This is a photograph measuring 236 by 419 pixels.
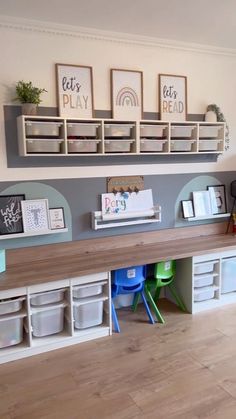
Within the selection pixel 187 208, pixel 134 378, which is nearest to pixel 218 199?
pixel 187 208

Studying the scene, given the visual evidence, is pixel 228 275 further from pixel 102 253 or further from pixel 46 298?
pixel 46 298

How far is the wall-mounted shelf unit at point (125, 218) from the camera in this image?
129 inches

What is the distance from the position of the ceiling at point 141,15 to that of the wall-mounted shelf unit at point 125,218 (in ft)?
5.30

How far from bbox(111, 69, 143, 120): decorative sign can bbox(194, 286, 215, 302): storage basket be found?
5.82 ft

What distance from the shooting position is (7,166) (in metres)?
2.94

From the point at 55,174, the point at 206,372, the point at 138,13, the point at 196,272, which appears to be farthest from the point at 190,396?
the point at 138,13

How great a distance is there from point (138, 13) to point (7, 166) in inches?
62.8

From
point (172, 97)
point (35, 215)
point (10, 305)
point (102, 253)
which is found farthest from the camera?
point (172, 97)

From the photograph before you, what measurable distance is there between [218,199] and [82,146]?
173cm

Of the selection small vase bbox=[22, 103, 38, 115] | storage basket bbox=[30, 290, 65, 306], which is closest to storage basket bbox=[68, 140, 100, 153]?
small vase bbox=[22, 103, 38, 115]

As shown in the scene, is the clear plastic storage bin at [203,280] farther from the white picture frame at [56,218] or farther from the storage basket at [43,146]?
the storage basket at [43,146]

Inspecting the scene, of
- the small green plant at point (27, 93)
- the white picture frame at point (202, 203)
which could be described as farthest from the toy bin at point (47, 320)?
the white picture frame at point (202, 203)

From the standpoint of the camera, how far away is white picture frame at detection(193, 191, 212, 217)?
3789 mm

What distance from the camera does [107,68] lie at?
3227 millimetres
